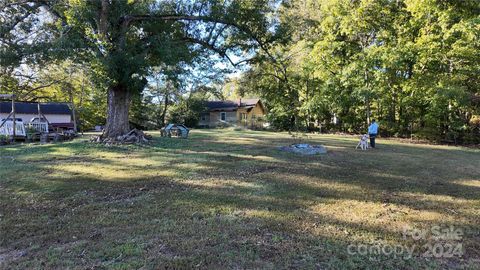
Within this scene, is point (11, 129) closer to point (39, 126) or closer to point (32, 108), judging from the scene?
point (39, 126)

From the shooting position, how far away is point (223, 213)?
4.34 meters

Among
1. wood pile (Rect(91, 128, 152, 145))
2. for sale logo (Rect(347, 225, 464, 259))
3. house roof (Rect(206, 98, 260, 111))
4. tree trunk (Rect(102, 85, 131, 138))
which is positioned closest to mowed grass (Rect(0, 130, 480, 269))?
for sale logo (Rect(347, 225, 464, 259))

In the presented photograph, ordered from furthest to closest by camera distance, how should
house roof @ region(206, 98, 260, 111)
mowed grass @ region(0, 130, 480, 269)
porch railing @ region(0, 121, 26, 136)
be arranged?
house roof @ region(206, 98, 260, 111), porch railing @ region(0, 121, 26, 136), mowed grass @ region(0, 130, 480, 269)

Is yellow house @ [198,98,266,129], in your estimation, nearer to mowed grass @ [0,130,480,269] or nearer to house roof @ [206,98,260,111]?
house roof @ [206,98,260,111]

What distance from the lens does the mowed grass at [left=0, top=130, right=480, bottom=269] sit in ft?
9.83

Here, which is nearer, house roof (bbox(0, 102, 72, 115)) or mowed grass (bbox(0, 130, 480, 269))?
mowed grass (bbox(0, 130, 480, 269))

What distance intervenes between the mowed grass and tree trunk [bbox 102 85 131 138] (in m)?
4.37

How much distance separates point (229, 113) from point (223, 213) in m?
36.6

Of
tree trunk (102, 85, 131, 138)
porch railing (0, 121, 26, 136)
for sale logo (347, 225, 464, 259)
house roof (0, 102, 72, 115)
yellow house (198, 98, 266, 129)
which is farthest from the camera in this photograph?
yellow house (198, 98, 266, 129)

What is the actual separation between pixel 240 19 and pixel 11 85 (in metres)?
20.3

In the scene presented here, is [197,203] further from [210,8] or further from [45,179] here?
[210,8]

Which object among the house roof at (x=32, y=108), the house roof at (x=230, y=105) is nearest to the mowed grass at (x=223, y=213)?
the house roof at (x=32, y=108)

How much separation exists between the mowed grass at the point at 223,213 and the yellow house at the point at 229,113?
3181 cm

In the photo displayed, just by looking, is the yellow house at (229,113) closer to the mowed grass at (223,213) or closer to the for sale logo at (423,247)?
the mowed grass at (223,213)
